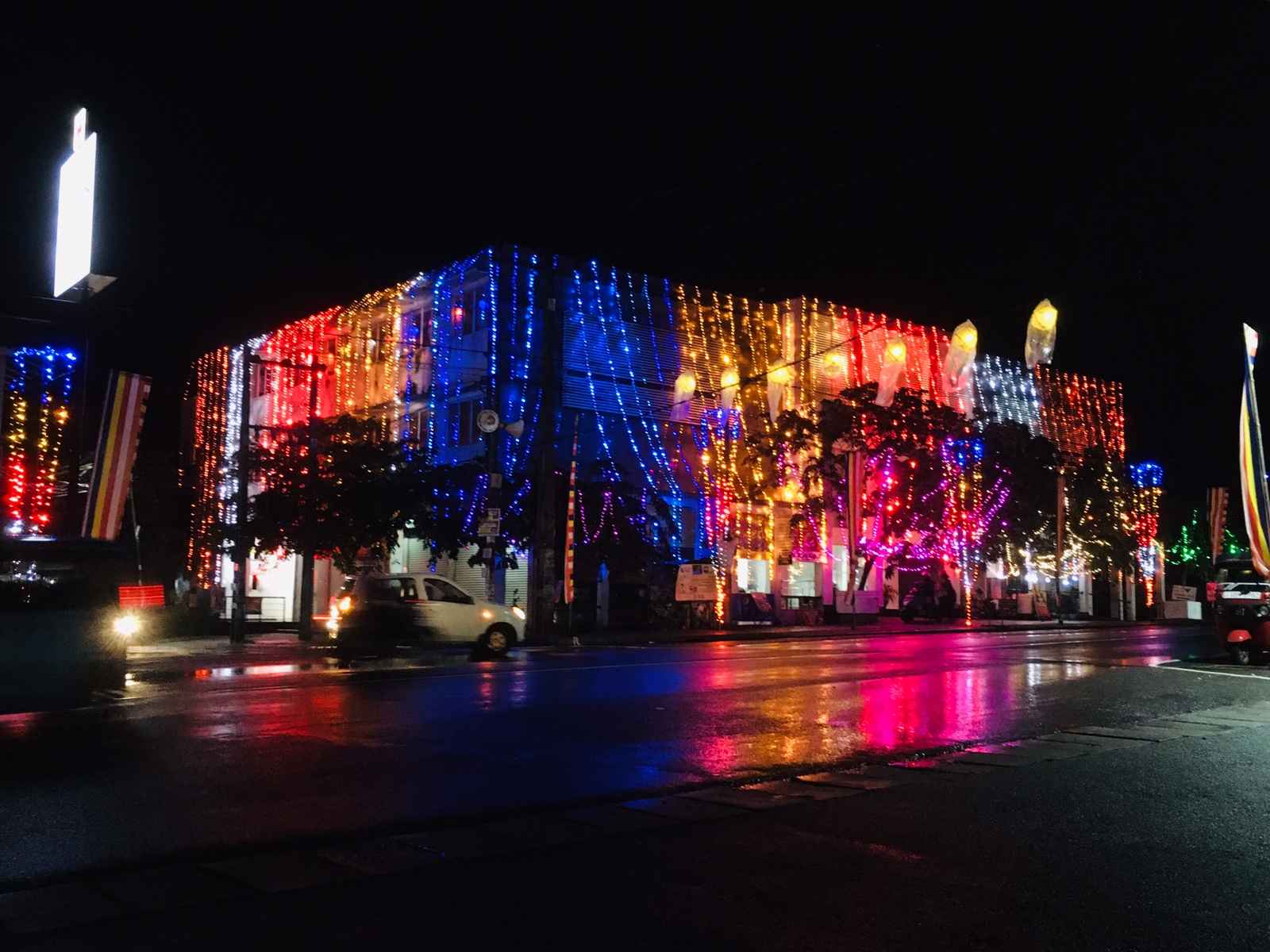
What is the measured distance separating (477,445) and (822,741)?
27.0 meters

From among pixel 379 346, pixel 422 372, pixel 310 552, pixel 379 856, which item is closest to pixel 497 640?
pixel 310 552

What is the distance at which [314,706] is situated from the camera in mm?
12664

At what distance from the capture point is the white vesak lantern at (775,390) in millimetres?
40469

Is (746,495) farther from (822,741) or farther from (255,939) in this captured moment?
(255,939)

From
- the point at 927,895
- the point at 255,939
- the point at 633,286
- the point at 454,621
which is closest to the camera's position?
the point at 255,939

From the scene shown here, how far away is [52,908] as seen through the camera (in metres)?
5.38

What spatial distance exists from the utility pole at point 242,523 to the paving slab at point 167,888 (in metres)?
22.2

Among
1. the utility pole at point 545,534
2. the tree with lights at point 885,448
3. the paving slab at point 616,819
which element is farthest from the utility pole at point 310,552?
the paving slab at point 616,819

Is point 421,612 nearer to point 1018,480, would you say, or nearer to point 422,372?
point 422,372

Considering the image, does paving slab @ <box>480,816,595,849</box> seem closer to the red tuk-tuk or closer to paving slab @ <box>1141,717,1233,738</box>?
paving slab @ <box>1141,717,1233,738</box>

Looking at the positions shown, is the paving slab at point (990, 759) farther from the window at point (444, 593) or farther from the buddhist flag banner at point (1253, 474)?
the window at point (444, 593)

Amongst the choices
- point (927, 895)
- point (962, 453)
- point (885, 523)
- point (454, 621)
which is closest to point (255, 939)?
point (927, 895)

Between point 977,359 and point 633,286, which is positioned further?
point 977,359

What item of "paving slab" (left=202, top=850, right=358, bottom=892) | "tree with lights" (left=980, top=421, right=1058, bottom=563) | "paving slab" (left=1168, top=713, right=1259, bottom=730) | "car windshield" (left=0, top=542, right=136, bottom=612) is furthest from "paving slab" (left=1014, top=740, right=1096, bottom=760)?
"tree with lights" (left=980, top=421, right=1058, bottom=563)
